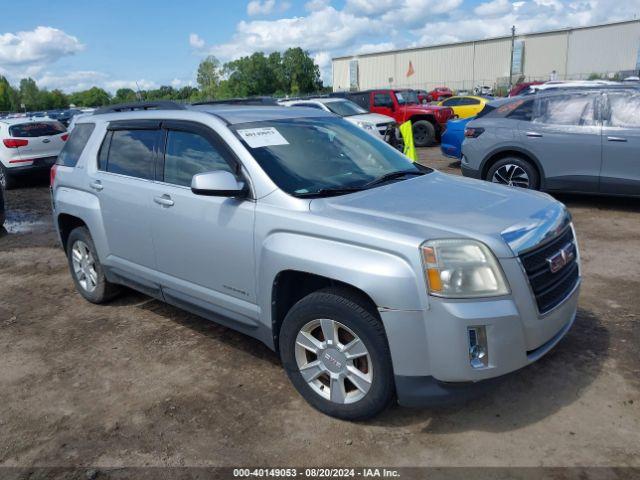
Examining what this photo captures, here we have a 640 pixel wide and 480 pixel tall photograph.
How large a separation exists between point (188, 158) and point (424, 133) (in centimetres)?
1389

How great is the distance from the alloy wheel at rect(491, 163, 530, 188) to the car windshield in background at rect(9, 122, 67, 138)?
1017cm

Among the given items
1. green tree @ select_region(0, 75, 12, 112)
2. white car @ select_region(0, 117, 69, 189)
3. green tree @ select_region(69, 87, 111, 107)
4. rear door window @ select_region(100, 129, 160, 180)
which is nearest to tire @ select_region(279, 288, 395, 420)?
rear door window @ select_region(100, 129, 160, 180)

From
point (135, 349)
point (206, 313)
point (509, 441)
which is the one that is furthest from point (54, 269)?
point (509, 441)

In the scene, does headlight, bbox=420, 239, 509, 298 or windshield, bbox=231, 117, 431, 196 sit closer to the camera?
headlight, bbox=420, 239, 509, 298

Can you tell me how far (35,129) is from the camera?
502 inches

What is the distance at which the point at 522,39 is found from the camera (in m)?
70.3

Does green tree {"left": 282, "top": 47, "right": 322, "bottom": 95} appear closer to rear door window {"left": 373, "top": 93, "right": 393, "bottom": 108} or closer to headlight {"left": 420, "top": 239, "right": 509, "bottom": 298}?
rear door window {"left": 373, "top": 93, "right": 393, "bottom": 108}

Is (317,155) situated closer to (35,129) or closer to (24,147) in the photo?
(24,147)

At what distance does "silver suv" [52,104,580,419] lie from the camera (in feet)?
8.84

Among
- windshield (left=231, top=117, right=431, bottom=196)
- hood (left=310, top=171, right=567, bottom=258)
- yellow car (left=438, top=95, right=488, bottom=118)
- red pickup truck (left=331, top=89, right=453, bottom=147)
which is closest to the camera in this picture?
hood (left=310, top=171, right=567, bottom=258)

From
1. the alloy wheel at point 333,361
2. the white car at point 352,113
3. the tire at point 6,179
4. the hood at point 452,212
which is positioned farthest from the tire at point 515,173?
the tire at point 6,179

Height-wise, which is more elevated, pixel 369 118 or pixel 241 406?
pixel 369 118

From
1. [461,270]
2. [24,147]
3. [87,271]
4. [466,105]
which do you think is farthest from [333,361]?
[466,105]

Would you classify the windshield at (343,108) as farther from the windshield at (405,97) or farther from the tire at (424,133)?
the windshield at (405,97)
